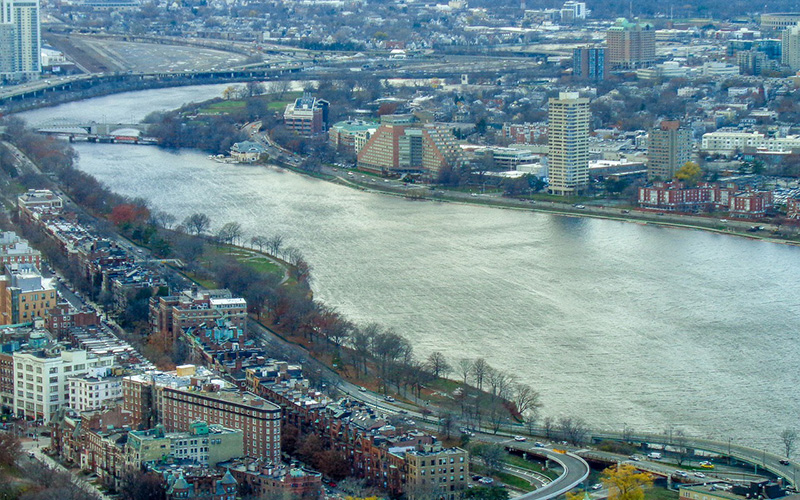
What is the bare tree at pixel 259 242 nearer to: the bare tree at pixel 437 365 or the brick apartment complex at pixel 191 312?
the brick apartment complex at pixel 191 312

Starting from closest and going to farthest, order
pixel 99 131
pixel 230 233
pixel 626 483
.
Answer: pixel 626 483 → pixel 230 233 → pixel 99 131

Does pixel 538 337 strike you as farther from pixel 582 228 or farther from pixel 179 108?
pixel 179 108

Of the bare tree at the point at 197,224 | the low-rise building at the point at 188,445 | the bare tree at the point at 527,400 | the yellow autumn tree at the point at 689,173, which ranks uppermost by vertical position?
the yellow autumn tree at the point at 689,173

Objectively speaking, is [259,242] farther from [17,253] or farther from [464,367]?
[464,367]

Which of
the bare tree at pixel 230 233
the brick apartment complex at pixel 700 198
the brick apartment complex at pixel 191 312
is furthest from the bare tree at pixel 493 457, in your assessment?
the brick apartment complex at pixel 700 198

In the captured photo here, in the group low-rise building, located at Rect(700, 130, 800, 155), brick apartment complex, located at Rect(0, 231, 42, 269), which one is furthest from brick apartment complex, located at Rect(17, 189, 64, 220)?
low-rise building, located at Rect(700, 130, 800, 155)

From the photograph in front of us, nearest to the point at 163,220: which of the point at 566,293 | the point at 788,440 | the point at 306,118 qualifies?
the point at 566,293

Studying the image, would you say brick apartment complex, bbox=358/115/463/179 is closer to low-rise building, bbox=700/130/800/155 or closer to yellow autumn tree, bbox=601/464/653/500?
low-rise building, bbox=700/130/800/155
